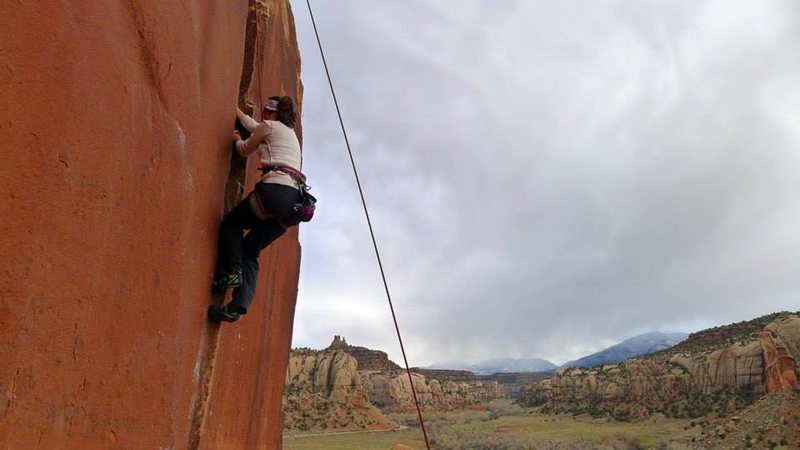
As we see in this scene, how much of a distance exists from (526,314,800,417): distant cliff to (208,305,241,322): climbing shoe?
48.7 metres

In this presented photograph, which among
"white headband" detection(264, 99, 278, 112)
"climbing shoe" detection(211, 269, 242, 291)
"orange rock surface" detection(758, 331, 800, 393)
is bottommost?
"climbing shoe" detection(211, 269, 242, 291)

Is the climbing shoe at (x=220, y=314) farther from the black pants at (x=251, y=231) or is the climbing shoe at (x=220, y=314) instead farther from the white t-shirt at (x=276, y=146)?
the white t-shirt at (x=276, y=146)

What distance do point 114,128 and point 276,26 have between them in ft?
14.5

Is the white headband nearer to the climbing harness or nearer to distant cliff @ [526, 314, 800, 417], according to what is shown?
the climbing harness

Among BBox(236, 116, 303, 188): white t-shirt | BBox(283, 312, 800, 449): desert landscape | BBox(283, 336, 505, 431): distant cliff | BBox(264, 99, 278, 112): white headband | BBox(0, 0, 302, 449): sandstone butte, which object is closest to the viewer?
BBox(0, 0, 302, 449): sandstone butte

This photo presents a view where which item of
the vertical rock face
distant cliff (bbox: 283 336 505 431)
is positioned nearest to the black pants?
distant cliff (bbox: 283 336 505 431)

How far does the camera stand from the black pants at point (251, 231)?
4.80 meters

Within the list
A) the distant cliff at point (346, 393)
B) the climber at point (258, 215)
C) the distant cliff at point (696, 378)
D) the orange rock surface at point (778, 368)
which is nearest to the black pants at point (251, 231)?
the climber at point (258, 215)

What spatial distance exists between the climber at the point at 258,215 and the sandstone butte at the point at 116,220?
0.17 meters

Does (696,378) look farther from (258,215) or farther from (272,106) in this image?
(258,215)

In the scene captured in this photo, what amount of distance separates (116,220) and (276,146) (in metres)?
1.97

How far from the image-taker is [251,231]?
513 cm

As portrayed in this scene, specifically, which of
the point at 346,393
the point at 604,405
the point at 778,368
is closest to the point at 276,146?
the point at 778,368

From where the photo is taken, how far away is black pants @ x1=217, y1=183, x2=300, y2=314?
189 inches
